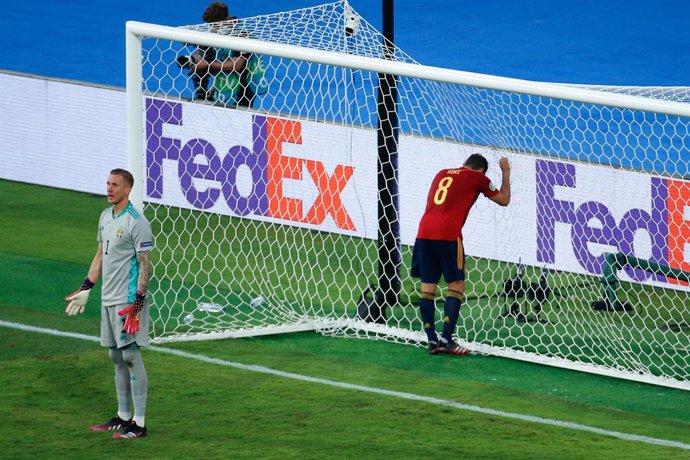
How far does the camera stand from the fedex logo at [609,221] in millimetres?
12664

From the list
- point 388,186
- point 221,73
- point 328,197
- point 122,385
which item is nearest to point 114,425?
point 122,385

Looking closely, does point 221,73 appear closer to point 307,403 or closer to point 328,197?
point 328,197

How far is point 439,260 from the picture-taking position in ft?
38.9

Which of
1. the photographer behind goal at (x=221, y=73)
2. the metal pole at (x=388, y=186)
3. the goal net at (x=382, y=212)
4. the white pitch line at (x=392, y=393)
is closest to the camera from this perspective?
the white pitch line at (x=392, y=393)

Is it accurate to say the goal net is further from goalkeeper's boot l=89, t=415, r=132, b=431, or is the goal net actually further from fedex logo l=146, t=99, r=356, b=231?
goalkeeper's boot l=89, t=415, r=132, b=431

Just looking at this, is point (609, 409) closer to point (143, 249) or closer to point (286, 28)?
point (143, 249)

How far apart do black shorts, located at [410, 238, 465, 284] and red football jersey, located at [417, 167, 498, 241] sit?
0.06 m

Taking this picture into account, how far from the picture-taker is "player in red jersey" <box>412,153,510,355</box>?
11695 millimetres

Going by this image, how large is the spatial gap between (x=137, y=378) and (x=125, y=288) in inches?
23.0

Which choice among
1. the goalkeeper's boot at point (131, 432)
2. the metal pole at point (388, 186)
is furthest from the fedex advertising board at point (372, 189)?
the goalkeeper's boot at point (131, 432)

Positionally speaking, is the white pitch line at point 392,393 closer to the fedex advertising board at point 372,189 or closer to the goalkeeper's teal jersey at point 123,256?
the fedex advertising board at point 372,189

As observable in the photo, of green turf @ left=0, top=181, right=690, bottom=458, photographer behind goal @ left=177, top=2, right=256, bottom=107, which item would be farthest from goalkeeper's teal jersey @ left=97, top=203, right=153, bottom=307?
photographer behind goal @ left=177, top=2, right=256, bottom=107

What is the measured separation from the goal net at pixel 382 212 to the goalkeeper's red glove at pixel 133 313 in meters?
2.70

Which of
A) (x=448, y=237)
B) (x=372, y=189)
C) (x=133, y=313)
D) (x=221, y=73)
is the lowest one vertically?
(x=133, y=313)
